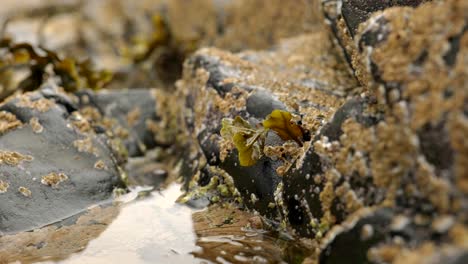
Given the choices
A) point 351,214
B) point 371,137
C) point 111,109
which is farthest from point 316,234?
point 111,109

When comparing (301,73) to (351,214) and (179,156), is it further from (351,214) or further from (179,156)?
(351,214)

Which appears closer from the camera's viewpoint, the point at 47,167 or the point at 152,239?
the point at 152,239

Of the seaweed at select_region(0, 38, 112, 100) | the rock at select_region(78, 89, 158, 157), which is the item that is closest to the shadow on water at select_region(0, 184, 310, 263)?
the rock at select_region(78, 89, 158, 157)

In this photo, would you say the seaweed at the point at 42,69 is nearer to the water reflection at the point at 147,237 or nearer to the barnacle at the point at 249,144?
the water reflection at the point at 147,237

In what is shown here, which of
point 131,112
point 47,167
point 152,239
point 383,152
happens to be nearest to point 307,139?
point 383,152

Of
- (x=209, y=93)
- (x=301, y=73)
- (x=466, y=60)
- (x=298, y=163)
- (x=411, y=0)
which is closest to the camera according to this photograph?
(x=466, y=60)

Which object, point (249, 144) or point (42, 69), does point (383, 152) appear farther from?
point (42, 69)
